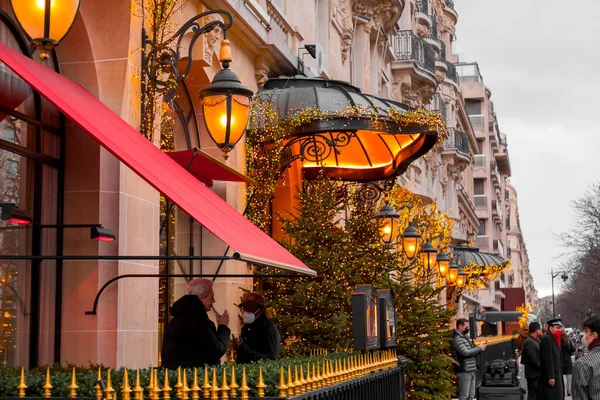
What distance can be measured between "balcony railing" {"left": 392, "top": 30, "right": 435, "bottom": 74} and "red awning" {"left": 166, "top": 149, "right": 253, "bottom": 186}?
28.2 m

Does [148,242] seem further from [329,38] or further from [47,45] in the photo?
[329,38]

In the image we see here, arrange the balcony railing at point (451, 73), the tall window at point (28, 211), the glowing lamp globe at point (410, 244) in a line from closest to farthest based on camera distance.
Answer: the tall window at point (28, 211) < the glowing lamp globe at point (410, 244) < the balcony railing at point (451, 73)

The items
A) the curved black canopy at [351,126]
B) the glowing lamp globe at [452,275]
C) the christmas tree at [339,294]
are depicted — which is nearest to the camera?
the christmas tree at [339,294]

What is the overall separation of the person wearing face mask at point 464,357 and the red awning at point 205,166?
7.89 m

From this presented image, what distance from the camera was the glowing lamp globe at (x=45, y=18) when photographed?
7109 millimetres

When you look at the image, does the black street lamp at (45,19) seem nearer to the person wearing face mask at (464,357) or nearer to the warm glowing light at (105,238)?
the warm glowing light at (105,238)

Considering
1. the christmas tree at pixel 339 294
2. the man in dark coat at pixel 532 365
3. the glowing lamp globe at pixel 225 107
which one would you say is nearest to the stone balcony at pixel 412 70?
the man in dark coat at pixel 532 365

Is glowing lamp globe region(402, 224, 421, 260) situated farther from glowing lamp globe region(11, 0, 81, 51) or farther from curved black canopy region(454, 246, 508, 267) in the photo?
curved black canopy region(454, 246, 508, 267)

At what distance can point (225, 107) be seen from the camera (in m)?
10.7

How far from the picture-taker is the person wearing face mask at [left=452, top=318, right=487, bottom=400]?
19.1 meters

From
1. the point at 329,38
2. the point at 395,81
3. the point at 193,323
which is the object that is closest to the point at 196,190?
the point at 193,323

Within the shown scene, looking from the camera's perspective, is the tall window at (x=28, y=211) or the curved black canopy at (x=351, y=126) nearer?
the tall window at (x=28, y=211)

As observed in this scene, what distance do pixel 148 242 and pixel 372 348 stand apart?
8.85 ft

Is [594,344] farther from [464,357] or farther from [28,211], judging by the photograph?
[464,357]
